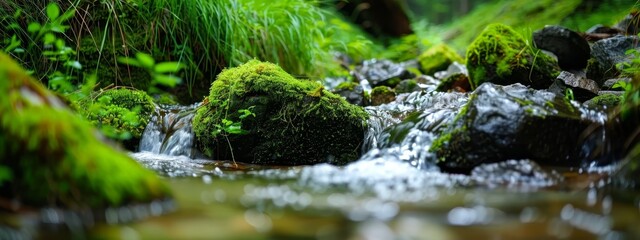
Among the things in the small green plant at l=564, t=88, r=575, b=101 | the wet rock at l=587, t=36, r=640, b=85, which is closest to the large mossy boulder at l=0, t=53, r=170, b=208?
the small green plant at l=564, t=88, r=575, b=101

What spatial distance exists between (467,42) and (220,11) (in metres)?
6.49

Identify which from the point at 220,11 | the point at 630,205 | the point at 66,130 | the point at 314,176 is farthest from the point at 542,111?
the point at 220,11

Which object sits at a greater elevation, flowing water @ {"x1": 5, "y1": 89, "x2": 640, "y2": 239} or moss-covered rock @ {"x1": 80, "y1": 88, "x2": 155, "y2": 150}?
moss-covered rock @ {"x1": 80, "y1": 88, "x2": 155, "y2": 150}

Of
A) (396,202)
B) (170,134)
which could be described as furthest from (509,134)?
(170,134)

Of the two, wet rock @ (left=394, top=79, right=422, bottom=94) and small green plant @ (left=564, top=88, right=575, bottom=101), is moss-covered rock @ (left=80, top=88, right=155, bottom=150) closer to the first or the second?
wet rock @ (left=394, top=79, right=422, bottom=94)

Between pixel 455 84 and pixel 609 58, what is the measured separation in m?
1.48

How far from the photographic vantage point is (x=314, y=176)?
8.48 ft

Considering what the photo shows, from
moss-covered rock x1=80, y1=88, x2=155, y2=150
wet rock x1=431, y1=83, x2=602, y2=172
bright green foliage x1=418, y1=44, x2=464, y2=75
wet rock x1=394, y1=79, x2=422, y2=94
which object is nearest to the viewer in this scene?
wet rock x1=431, y1=83, x2=602, y2=172

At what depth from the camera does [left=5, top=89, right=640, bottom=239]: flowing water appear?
156 cm

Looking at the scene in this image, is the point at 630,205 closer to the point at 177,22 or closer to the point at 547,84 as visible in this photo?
the point at 547,84

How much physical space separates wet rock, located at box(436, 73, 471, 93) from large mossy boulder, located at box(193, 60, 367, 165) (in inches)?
72.4

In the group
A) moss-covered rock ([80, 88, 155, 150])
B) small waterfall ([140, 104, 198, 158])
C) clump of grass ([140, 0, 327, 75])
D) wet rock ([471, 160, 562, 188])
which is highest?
clump of grass ([140, 0, 327, 75])

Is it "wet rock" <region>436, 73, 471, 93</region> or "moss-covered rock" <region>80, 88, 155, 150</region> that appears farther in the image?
"wet rock" <region>436, 73, 471, 93</region>

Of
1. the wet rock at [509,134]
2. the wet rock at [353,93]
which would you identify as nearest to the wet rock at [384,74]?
the wet rock at [353,93]
